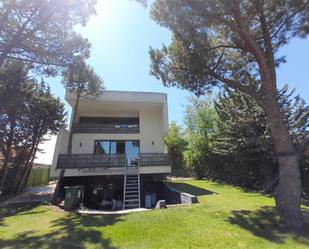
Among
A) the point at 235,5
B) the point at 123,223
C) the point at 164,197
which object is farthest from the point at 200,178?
the point at 235,5

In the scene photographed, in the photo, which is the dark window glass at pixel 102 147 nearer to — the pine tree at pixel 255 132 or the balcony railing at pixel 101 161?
the balcony railing at pixel 101 161

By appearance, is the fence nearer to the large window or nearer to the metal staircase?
the large window

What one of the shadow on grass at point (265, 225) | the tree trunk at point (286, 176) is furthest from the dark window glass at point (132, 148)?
the tree trunk at point (286, 176)

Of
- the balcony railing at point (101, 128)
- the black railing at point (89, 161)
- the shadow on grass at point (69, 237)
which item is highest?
the balcony railing at point (101, 128)

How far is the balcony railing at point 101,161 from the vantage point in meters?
15.0

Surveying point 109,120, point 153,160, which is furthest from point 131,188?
point 109,120

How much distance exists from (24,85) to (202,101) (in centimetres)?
1757

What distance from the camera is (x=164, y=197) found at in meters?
16.4

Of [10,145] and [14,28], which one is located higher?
[14,28]

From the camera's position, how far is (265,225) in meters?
6.86

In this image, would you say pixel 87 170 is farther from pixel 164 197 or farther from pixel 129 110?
pixel 129 110

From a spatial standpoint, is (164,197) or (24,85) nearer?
(24,85)

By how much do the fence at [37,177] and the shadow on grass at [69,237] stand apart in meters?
19.9

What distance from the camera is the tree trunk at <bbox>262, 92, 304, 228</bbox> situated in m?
6.79
